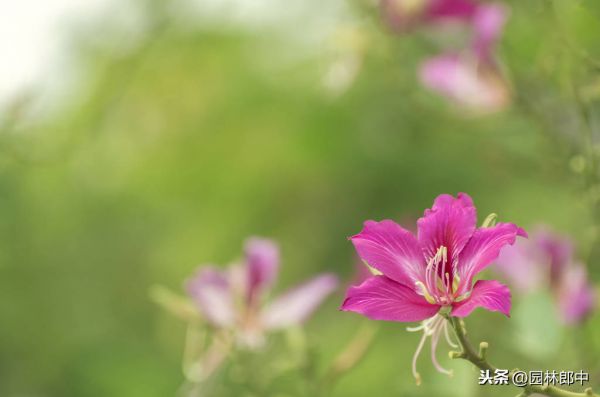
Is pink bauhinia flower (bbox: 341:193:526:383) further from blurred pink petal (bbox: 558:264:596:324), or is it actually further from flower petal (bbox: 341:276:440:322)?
blurred pink petal (bbox: 558:264:596:324)

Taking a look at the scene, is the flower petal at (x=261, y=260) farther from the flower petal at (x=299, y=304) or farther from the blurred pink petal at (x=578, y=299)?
the blurred pink petal at (x=578, y=299)

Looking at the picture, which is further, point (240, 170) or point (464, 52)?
point (240, 170)

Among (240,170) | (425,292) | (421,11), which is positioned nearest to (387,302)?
(425,292)

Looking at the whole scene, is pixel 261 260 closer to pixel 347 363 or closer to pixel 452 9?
pixel 347 363

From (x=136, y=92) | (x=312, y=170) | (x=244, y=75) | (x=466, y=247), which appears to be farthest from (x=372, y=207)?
(x=466, y=247)

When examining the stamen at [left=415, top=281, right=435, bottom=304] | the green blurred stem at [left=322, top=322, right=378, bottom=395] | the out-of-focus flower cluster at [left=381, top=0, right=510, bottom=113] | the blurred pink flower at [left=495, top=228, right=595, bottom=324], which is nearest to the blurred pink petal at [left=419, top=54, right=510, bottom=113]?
the out-of-focus flower cluster at [left=381, top=0, right=510, bottom=113]

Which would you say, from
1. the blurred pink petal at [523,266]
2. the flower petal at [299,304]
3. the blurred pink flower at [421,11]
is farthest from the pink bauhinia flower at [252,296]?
the blurred pink flower at [421,11]
